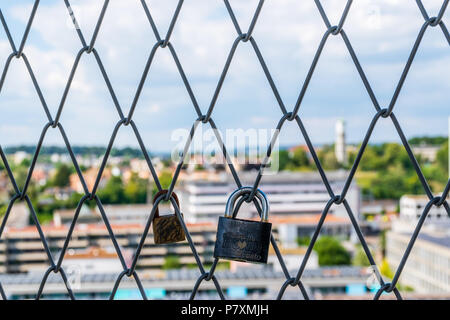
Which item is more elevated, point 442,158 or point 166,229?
point 442,158

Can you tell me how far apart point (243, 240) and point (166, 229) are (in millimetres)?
147

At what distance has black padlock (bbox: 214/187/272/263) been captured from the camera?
730 mm

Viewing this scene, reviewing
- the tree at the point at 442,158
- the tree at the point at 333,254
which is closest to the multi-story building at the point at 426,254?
the tree at the point at 333,254

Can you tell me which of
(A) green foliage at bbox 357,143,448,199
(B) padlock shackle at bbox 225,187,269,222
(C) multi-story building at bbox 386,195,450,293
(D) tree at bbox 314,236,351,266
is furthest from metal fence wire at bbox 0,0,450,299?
(D) tree at bbox 314,236,351,266

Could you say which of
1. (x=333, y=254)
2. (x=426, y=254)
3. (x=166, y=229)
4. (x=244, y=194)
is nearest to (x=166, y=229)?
(x=166, y=229)

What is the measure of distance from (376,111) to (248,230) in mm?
224

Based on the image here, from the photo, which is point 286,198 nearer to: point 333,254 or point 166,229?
point 166,229

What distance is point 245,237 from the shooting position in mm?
740

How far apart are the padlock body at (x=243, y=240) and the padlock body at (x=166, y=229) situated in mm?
99

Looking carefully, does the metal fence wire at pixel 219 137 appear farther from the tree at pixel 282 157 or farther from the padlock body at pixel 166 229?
the tree at pixel 282 157

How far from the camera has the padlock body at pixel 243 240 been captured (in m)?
0.73

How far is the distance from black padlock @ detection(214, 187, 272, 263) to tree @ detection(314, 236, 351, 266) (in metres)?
19.4
